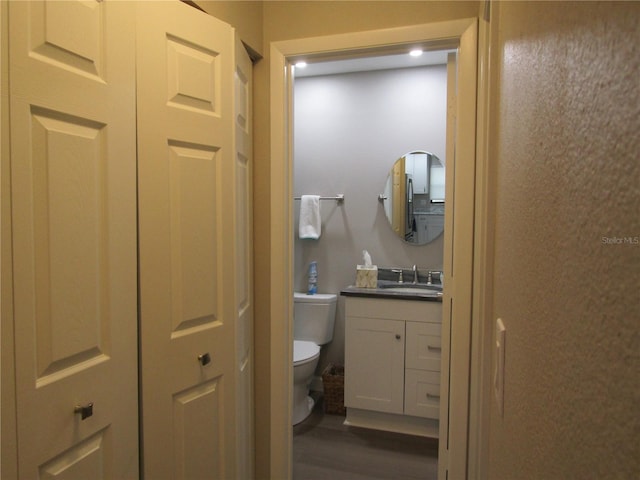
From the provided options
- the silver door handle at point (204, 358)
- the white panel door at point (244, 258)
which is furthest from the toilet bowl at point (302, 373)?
the silver door handle at point (204, 358)

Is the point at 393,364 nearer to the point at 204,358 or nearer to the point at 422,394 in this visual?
the point at 422,394

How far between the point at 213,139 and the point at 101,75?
1.32 ft

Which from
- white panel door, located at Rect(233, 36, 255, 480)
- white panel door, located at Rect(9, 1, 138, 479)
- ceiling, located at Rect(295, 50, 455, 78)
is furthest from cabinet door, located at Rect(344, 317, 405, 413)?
ceiling, located at Rect(295, 50, 455, 78)

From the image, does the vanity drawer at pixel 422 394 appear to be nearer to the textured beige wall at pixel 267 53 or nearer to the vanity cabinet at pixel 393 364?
the vanity cabinet at pixel 393 364

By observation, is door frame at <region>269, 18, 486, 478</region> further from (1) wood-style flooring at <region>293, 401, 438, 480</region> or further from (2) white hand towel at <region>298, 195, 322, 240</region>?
(2) white hand towel at <region>298, 195, 322, 240</region>

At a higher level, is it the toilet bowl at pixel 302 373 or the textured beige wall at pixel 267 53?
the textured beige wall at pixel 267 53

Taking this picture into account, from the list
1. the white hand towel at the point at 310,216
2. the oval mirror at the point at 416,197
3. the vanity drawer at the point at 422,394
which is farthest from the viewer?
the white hand towel at the point at 310,216

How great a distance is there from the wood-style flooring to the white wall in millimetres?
632

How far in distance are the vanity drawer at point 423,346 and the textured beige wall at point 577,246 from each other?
6.49 feet

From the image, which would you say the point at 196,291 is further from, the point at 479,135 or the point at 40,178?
the point at 479,135

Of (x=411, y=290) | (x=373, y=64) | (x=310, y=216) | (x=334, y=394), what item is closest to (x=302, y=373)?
(x=334, y=394)

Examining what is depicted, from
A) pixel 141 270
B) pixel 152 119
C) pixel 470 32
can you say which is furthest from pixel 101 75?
pixel 470 32

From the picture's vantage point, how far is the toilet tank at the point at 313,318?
2920 millimetres

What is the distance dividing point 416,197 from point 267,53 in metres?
1.61
